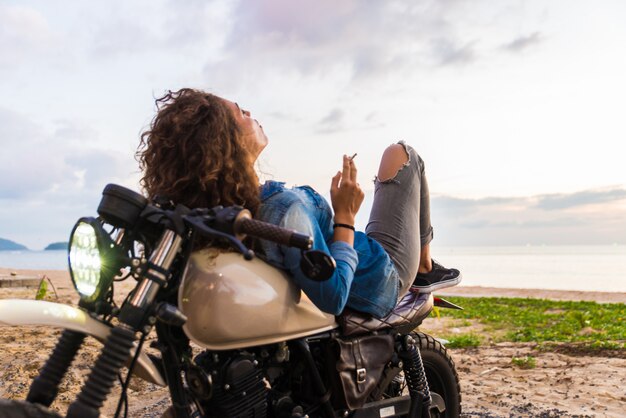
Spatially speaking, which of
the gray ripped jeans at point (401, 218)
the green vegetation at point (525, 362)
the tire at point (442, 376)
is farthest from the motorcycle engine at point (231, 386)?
the green vegetation at point (525, 362)

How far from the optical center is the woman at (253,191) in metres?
2.17

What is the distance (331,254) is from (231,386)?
0.64 metres

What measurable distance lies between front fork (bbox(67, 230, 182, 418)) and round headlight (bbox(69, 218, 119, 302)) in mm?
157

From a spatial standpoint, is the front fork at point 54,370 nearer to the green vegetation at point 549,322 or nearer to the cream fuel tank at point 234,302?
the cream fuel tank at point 234,302

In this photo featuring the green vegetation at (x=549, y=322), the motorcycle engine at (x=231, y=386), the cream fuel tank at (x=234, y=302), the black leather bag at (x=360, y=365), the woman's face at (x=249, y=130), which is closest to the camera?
the cream fuel tank at (x=234, y=302)

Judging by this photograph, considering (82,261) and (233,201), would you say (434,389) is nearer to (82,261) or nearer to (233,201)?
(233,201)

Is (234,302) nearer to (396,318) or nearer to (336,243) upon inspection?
(336,243)

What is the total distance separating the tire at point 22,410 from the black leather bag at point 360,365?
4.06 feet

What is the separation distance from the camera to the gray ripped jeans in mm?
2945

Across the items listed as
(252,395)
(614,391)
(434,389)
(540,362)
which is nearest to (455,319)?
(540,362)

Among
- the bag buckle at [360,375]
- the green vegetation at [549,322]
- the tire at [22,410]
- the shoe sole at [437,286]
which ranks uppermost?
the shoe sole at [437,286]

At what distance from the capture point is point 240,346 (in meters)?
2.04

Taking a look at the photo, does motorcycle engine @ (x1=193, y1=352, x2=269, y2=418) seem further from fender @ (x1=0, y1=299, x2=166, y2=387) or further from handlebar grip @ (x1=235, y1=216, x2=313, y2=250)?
handlebar grip @ (x1=235, y1=216, x2=313, y2=250)

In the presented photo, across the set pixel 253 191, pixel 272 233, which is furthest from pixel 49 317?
pixel 253 191
